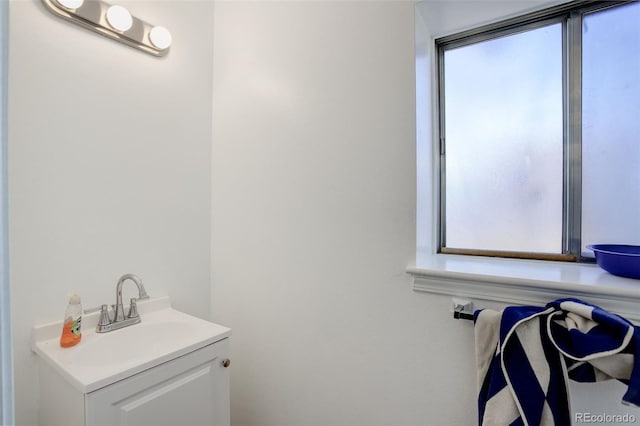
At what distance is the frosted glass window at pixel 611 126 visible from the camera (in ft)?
3.20

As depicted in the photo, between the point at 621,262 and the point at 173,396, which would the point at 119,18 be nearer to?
the point at 173,396

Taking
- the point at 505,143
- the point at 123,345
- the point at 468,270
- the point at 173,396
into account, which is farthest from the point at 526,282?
the point at 123,345

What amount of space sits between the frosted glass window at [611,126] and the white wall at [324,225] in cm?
61

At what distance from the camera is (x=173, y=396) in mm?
958

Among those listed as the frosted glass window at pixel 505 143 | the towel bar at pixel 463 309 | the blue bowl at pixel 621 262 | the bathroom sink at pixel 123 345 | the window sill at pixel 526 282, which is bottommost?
the bathroom sink at pixel 123 345

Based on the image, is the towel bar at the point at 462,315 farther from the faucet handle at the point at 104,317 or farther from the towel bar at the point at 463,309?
the faucet handle at the point at 104,317

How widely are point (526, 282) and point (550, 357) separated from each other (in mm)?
185

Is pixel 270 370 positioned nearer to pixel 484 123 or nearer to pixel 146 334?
pixel 146 334

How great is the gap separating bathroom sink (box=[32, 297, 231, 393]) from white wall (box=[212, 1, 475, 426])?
1.04ft

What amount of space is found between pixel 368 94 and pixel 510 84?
1.89ft

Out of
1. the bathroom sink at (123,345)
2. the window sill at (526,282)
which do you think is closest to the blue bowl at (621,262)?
the window sill at (526,282)

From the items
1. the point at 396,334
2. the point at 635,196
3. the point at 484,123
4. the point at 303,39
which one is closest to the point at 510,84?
the point at 484,123

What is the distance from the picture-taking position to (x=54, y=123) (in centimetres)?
106

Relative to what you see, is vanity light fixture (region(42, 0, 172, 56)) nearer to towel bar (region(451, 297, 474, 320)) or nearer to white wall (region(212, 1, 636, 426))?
white wall (region(212, 1, 636, 426))
